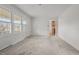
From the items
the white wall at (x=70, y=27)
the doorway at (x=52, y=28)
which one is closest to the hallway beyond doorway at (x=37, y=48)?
the doorway at (x=52, y=28)

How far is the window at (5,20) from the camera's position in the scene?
2.30m

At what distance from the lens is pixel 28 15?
2.68m

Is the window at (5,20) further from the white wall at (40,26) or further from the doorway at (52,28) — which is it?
the doorway at (52,28)

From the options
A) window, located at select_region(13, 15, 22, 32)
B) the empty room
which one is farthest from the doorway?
window, located at select_region(13, 15, 22, 32)

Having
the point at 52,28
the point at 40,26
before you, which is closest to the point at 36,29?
the point at 40,26

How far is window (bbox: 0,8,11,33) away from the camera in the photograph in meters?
2.30

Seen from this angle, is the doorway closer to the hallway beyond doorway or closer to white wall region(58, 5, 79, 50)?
the hallway beyond doorway

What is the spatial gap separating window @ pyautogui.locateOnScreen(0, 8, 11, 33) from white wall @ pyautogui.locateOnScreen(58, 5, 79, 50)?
4.82 ft

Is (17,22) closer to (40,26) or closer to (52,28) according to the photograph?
(40,26)

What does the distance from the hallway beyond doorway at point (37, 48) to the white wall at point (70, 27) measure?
385mm

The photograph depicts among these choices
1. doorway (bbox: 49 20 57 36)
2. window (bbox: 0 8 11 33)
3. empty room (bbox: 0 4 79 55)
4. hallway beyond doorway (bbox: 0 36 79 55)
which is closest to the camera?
hallway beyond doorway (bbox: 0 36 79 55)

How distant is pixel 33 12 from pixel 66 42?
4.34 ft
